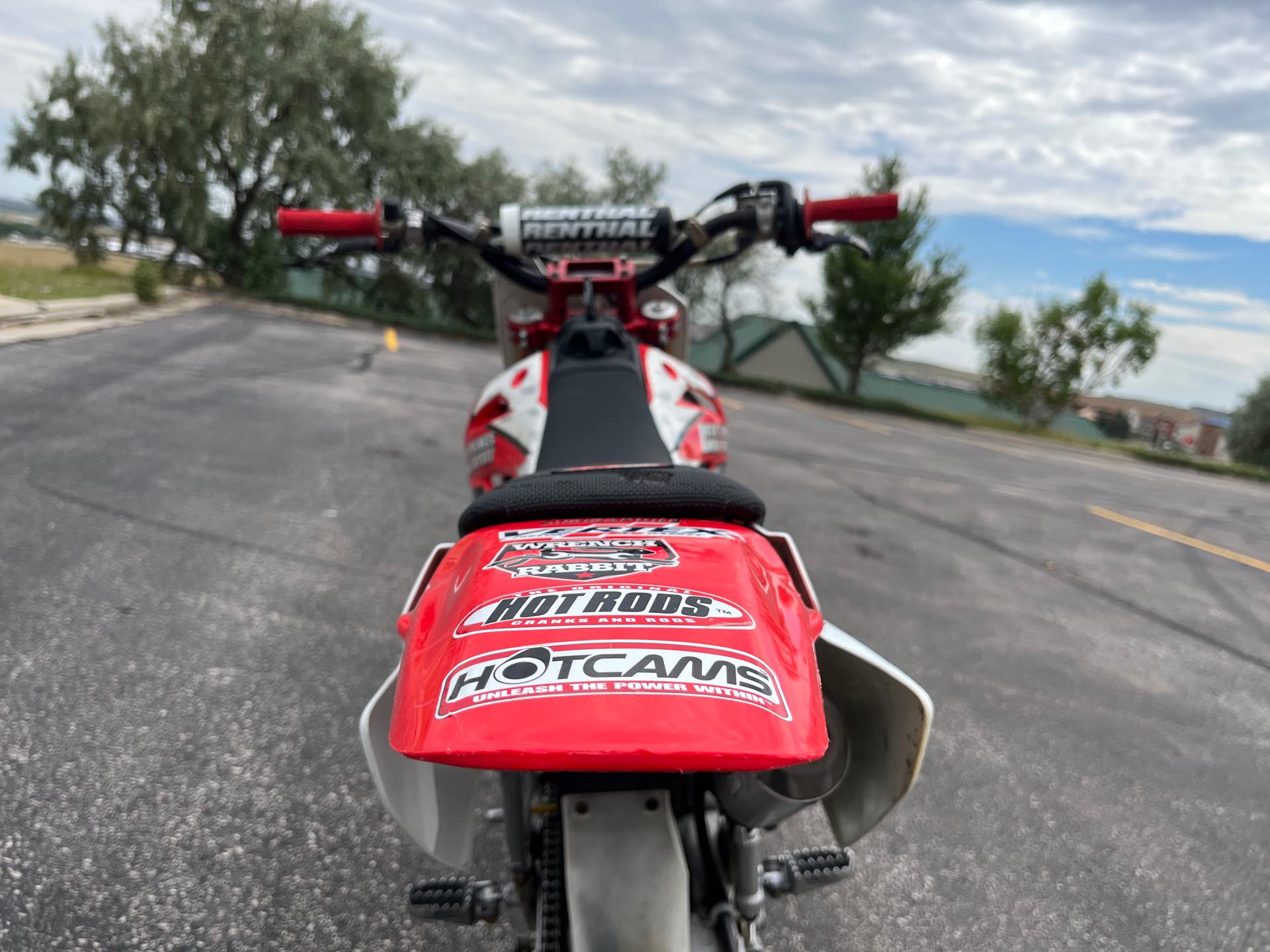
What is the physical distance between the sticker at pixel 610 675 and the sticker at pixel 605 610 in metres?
0.05

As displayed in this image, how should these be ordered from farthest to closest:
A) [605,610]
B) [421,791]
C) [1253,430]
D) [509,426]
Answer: [1253,430]
[509,426]
[421,791]
[605,610]

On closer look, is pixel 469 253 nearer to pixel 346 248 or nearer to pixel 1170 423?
pixel 346 248

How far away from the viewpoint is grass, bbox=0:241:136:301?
1058 cm

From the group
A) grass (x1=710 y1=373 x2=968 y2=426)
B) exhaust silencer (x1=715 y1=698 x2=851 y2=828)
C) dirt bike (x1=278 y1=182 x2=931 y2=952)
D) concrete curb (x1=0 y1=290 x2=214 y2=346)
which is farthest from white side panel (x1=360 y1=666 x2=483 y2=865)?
grass (x1=710 y1=373 x2=968 y2=426)

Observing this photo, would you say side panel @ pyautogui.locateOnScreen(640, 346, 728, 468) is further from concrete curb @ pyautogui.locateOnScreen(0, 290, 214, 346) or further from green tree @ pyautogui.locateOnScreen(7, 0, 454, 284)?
green tree @ pyautogui.locateOnScreen(7, 0, 454, 284)

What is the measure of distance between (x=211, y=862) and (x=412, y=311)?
29.0m

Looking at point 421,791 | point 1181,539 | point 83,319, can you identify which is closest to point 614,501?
point 421,791

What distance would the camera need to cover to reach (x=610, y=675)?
1.08 metres

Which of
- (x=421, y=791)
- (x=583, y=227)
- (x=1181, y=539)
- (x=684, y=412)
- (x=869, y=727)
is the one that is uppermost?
(x=583, y=227)

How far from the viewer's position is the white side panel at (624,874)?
1192 mm

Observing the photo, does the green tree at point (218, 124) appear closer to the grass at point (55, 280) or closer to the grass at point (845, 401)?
the grass at point (55, 280)

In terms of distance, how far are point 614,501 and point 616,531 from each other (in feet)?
0.34

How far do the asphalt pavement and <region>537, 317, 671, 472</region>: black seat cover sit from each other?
1.19 m

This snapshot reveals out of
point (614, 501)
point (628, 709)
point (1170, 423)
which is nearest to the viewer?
point (628, 709)
